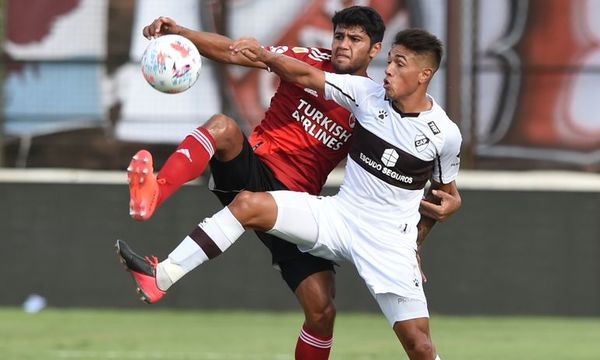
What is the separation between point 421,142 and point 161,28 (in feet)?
5.62

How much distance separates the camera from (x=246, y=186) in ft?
30.0

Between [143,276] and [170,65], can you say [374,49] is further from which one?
[143,276]

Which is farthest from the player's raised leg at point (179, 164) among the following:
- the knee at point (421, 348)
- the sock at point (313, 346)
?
the knee at point (421, 348)

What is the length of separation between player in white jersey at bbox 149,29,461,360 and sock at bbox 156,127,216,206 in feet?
0.99

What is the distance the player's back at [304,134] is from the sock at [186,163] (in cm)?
86

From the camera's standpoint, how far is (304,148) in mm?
9445

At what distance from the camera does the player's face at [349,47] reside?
9.21 meters

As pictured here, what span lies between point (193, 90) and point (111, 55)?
111 centimetres

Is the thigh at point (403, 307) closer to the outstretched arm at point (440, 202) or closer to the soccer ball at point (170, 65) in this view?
the outstretched arm at point (440, 202)

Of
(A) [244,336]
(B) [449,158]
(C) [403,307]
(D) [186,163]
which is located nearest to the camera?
(D) [186,163]

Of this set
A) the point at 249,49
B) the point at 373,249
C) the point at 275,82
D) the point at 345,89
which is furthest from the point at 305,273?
the point at 275,82

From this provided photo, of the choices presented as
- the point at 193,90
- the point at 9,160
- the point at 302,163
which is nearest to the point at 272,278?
the point at 193,90

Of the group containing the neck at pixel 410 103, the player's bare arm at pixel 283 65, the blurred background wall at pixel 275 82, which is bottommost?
the blurred background wall at pixel 275 82

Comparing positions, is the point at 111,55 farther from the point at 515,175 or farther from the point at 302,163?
the point at 302,163
